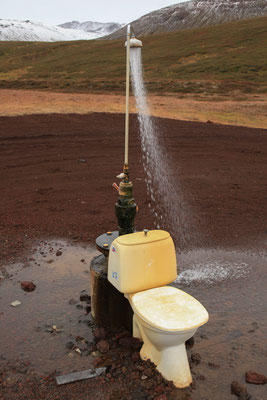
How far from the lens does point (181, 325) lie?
8.66 feet

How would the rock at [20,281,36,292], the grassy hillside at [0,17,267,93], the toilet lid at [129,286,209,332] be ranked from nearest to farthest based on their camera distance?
1. the toilet lid at [129,286,209,332]
2. the rock at [20,281,36,292]
3. the grassy hillside at [0,17,267,93]

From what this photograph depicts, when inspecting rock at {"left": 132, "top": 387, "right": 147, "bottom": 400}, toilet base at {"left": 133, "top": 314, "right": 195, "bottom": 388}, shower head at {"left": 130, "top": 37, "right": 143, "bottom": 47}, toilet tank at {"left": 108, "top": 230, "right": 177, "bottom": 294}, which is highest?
shower head at {"left": 130, "top": 37, "right": 143, "bottom": 47}

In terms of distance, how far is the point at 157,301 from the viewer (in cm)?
292

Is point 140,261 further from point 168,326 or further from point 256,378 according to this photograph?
point 256,378

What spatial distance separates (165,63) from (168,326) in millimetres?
45820

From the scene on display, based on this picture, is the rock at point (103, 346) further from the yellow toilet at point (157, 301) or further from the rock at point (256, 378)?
the rock at point (256, 378)

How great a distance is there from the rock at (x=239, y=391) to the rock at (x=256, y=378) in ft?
0.41

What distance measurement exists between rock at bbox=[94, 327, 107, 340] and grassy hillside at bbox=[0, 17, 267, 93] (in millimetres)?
25894

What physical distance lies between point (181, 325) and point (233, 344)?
38.8 inches

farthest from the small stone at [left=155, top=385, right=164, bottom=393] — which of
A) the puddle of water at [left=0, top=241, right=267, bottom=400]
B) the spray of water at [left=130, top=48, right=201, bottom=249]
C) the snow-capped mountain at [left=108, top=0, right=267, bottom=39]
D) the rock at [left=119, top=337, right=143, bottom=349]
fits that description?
the snow-capped mountain at [left=108, top=0, right=267, bottom=39]

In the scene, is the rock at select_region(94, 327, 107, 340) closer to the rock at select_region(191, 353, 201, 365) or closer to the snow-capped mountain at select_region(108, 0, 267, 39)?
the rock at select_region(191, 353, 201, 365)

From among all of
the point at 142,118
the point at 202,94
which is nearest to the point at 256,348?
the point at 142,118

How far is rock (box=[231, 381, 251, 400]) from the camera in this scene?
9.15ft

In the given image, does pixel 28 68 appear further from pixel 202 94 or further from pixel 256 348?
pixel 256 348
